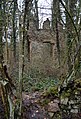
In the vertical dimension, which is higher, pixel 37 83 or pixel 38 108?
pixel 38 108

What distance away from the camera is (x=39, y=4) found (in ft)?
47.5

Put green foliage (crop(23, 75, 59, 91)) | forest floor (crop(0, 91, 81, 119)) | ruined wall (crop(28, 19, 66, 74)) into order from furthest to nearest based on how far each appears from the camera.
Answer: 1. ruined wall (crop(28, 19, 66, 74))
2. green foliage (crop(23, 75, 59, 91))
3. forest floor (crop(0, 91, 81, 119))

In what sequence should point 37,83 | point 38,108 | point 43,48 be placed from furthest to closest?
1. point 43,48
2. point 37,83
3. point 38,108

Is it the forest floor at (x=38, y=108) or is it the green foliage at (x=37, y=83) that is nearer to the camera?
the forest floor at (x=38, y=108)

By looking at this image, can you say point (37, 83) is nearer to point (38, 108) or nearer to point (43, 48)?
point (38, 108)

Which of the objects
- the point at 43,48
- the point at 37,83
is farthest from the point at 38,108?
the point at 43,48

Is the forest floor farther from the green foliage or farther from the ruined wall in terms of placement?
the ruined wall

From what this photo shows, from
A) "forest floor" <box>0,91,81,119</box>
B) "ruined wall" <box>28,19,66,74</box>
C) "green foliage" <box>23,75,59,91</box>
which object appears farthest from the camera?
"ruined wall" <box>28,19,66,74</box>

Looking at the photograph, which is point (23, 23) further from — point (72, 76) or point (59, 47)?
point (59, 47)

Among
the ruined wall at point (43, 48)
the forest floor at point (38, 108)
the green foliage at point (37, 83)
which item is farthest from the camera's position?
the ruined wall at point (43, 48)

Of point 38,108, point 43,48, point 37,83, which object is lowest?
point 37,83

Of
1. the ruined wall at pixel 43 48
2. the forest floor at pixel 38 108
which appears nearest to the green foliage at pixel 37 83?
the ruined wall at pixel 43 48

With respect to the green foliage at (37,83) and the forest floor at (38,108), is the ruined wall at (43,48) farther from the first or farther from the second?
the forest floor at (38,108)

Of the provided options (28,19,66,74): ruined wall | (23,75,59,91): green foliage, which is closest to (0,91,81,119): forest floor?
(23,75,59,91): green foliage
